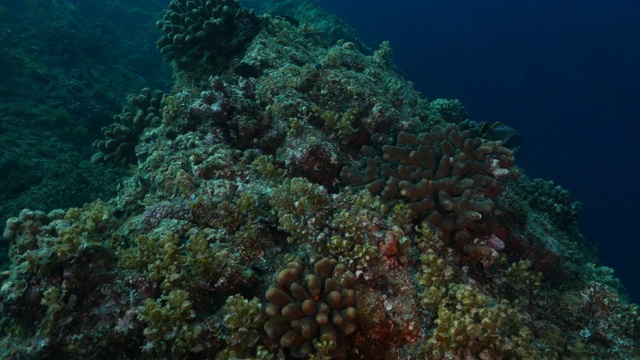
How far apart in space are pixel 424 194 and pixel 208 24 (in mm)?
5831

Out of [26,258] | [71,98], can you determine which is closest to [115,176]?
[71,98]

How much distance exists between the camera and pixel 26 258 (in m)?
2.78

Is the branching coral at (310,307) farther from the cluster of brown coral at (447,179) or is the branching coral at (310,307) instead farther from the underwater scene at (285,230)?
the cluster of brown coral at (447,179)

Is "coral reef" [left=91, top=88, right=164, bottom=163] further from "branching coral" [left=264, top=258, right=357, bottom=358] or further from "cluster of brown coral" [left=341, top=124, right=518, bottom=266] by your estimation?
"branching coral" [left=264, top=258, right=357, bottom=358]

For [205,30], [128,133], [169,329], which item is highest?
[205,30]

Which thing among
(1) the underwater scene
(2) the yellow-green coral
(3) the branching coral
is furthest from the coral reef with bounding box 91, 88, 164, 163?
(3) the branching coral

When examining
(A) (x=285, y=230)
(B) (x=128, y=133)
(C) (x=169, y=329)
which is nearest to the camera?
(C) (x=169, y=329)

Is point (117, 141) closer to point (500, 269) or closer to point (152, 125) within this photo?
point (152, 125)

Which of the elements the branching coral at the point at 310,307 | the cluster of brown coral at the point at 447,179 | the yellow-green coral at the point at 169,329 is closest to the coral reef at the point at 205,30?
the cluster of brown coral at the point at 447,179

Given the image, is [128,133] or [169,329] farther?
[128,133]

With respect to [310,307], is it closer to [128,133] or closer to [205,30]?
[128,133]

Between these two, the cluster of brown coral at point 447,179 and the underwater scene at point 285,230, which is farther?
the cluster of brown coral at point 447,179

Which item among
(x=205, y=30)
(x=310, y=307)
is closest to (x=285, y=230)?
(x=310, y=307)

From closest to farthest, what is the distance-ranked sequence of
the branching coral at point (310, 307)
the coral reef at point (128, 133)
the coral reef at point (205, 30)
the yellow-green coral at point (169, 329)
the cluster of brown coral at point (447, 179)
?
the yellow-green coral at point (169, 329) → the branching coral at point (310, 307) → the cluster of brown coral at point (447, 179) → the coral reef at point (128, 133) → the coral reef at point (205, 30)
